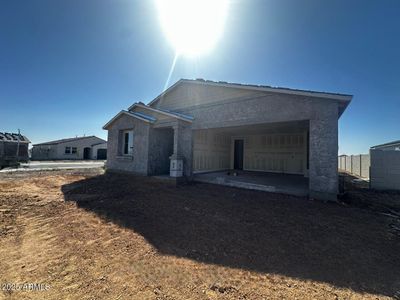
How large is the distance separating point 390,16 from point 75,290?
12499 millimetres

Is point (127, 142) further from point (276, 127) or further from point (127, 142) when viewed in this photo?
point (276, 127)

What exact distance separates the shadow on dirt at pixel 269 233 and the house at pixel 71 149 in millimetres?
31514

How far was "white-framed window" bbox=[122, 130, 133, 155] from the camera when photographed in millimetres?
11977

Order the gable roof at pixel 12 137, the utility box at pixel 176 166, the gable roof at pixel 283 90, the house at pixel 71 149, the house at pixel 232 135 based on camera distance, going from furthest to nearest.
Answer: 1. the house at pixel 71 149
2. the gable roof at pixel 12 137
3. the utility box at pixel 176 166
4. the house at pixel 232 135
5. the gable roof at pixel 283 90

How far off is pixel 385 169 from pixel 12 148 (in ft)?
106

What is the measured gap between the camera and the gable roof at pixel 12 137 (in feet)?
67.1

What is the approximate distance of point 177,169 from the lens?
955 cm

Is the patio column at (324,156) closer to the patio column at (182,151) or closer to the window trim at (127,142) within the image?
the patio column at (182,151)

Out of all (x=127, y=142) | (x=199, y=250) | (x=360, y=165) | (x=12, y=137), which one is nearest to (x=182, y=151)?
(x=127, y=142)

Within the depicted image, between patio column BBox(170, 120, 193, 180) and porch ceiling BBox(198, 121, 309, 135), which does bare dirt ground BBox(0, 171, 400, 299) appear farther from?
porch ceiling BBox(198, 121, 309, 135)

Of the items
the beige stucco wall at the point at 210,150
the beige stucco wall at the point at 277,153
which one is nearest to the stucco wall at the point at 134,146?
the beige stucco wall at the point at 210,150

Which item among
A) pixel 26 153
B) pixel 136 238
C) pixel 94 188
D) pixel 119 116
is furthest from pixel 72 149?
pixel 136 238

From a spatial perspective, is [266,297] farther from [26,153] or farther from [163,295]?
[26,153]

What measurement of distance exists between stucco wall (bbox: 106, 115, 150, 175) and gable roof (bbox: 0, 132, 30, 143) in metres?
17.1
